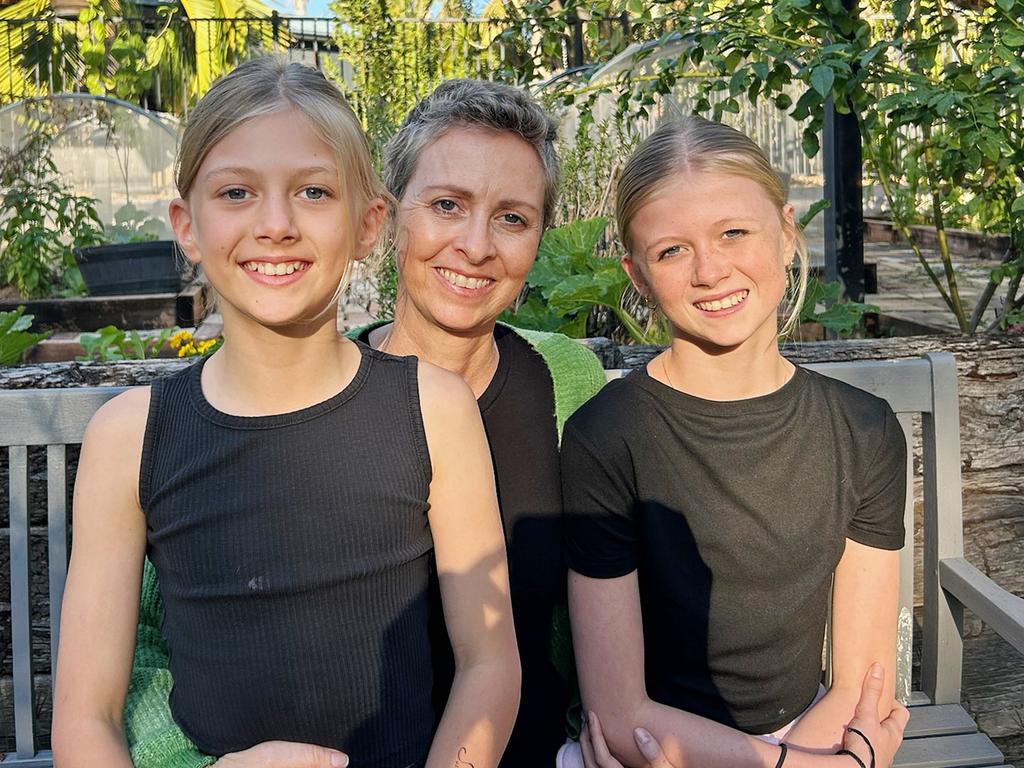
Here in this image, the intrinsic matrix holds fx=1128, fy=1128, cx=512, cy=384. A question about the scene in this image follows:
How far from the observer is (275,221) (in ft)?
5.73

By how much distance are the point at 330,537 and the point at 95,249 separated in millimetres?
7339

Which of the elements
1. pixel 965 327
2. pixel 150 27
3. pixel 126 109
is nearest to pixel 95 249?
pixel 126 109

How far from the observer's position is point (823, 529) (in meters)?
2.10

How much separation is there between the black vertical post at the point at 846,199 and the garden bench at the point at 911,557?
94.0 inches

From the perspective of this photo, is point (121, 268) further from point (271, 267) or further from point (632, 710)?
point (632, 710)

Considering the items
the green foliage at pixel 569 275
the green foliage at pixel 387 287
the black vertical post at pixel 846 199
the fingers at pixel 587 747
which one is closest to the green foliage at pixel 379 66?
the green foliage at pixel 387 287

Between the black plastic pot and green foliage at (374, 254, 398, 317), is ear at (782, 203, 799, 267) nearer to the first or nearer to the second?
green foliage at (374, 254, 398, 317)

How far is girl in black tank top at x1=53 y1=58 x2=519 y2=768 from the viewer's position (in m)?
1.79

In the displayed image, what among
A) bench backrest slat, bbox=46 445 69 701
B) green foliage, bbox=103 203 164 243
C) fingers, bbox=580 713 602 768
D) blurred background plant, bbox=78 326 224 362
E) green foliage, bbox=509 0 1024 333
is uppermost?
green foliage, bbox=103 203 164 243

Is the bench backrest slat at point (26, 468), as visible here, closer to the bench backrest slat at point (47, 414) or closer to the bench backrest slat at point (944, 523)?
the bench backrest slat at point (47, 414)

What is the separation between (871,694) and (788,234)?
88cm

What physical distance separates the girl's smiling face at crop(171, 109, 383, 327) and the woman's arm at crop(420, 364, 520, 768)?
0.94ft

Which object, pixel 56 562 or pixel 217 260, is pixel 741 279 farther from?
pixel 56 562

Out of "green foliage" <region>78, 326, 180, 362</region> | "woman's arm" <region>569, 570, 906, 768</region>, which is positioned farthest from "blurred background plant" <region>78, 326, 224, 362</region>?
"woman's arm" <region>569, 570, 906, 768</region>
